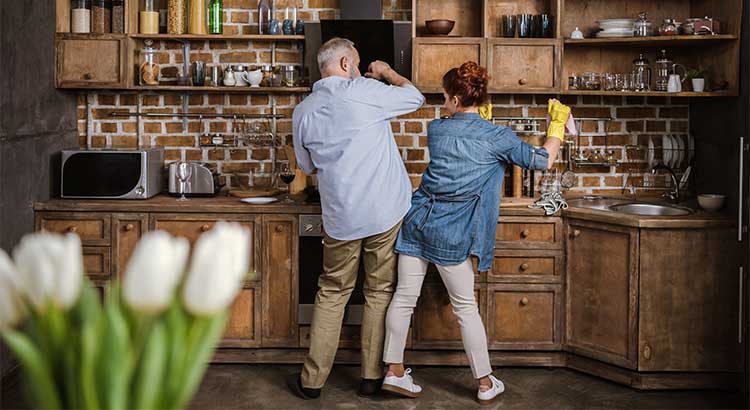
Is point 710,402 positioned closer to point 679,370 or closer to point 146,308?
point 679,370

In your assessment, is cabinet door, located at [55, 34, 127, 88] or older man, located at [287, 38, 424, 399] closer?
older man, located at [287, 38, 424, 399]

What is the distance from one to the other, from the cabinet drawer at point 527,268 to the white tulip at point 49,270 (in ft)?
12.0

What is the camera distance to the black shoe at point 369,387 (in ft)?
14.0

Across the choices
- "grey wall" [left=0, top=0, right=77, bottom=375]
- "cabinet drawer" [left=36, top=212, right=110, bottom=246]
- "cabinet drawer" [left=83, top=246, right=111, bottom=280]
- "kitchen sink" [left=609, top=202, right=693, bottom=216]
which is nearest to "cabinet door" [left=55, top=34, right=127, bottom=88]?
"grey wall" [left=0, top=0, right=77, bottom=375]

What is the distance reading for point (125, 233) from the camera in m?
4.66

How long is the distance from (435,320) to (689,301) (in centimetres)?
128

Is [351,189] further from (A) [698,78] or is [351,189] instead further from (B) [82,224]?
(A) [698,78]

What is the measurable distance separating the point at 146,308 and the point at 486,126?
3162 mm

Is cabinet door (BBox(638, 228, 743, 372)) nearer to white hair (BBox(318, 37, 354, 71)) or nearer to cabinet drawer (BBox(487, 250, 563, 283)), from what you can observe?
cabinet drawer (BBox(487, 250, 563, 283))

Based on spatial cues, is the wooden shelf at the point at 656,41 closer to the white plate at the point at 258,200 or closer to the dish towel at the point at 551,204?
the dish towel at the point at 551,204

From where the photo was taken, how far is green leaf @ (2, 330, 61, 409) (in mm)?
1044

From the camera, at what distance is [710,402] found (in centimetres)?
417

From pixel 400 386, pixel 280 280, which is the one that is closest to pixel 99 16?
pixel 280 280

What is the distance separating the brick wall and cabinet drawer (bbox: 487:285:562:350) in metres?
0.91
